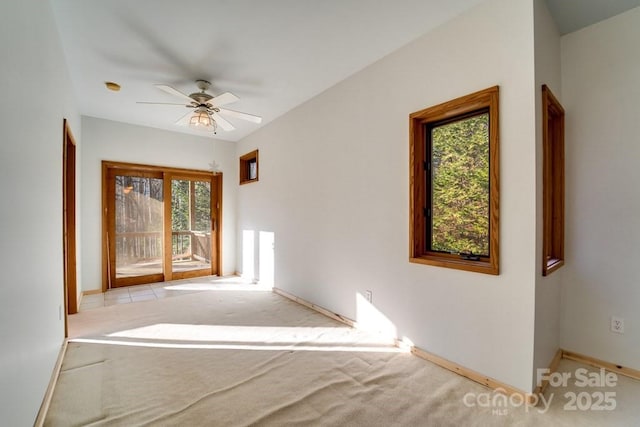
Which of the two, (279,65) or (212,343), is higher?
(279,65)

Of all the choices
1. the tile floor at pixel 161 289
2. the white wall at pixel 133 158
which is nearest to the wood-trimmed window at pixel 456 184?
the tile floor at pixel 161 289

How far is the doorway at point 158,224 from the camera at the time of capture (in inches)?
185

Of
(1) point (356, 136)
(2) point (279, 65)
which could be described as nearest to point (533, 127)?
(1) point (356, 136)

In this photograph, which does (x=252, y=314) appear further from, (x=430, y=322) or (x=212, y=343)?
(x=430, y=322)

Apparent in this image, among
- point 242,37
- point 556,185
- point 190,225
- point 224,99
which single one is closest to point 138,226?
point 190,225

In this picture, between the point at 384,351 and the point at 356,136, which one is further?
the point at 356,136

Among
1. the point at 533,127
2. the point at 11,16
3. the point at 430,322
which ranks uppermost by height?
the point at 11,16

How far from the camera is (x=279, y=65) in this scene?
2.96m

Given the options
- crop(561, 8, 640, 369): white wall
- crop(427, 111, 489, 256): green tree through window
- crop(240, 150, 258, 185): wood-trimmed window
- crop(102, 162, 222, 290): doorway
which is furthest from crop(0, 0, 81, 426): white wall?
crop(561, 8, 640, 369): white wall

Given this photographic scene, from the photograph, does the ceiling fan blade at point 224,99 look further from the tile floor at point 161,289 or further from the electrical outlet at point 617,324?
the electrical outlet at point 617,324

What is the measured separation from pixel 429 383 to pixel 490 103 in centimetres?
209

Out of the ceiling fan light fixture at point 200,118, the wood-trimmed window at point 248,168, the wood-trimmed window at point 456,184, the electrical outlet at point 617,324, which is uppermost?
the ceiling fan light fixture at point 200,118

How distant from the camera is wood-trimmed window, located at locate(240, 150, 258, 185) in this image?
5.37 m

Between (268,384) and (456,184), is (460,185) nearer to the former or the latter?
(456,184)
